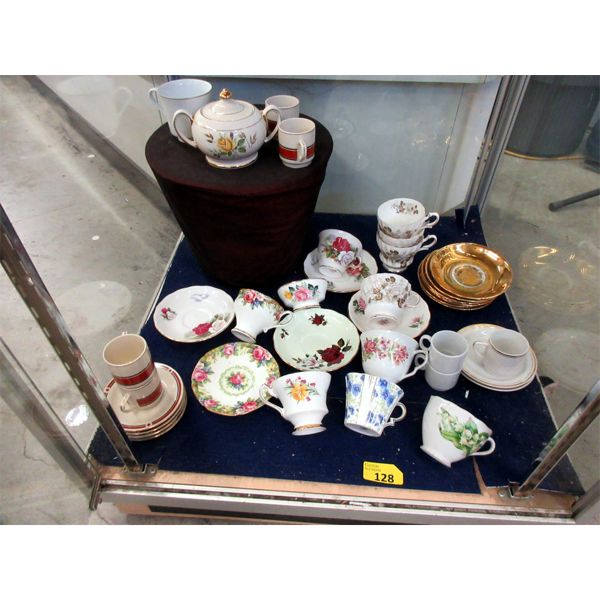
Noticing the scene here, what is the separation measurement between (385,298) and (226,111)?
0.51 metres

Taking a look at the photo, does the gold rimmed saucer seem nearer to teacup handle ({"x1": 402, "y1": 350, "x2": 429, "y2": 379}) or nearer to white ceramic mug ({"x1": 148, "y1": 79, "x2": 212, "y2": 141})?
teacup handle ({"x1": 402, "y1": 350, "x2": 429, "y2": 379})

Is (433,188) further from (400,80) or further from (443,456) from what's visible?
(443,456)

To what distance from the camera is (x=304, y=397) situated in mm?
809

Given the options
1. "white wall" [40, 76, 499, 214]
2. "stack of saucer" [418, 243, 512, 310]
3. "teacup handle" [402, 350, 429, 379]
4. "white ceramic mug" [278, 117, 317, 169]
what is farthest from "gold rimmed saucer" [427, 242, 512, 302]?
"white ceramic mug" [278, 117, 317, 169]

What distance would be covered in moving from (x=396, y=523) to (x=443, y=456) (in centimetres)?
16

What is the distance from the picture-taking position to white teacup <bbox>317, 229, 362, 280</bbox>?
3.81 ft

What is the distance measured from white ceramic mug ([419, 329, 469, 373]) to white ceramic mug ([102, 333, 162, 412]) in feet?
1.74

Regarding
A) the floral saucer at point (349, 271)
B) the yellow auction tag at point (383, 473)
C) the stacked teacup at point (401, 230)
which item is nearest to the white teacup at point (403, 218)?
the stacked teacup at point (401, 230)

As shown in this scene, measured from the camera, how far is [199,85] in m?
1.05

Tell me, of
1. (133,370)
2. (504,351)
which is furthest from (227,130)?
(504,351)

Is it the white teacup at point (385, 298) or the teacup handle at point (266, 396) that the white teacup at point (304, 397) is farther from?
the white teacup at point (385, 298)

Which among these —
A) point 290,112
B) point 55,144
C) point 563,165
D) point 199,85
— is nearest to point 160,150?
point 199,85

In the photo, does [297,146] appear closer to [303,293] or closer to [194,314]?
[303,293]

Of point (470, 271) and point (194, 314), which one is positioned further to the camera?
point (470, 271)
